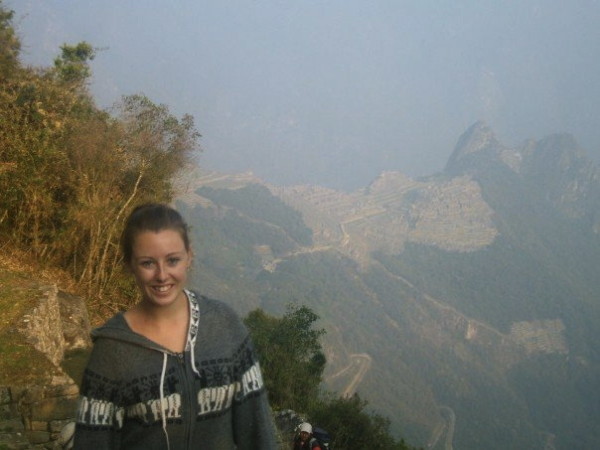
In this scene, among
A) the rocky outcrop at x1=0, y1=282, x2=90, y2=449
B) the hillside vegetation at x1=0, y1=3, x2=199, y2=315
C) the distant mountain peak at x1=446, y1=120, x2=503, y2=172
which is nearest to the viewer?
the rocky outcrop at x1=0, y1=282, x2=90, y2=449

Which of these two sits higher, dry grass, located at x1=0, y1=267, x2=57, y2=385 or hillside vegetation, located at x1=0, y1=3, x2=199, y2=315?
hillside vegetation, located at x1=0, y1=3, x2=199, y2=315

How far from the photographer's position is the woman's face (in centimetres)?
172

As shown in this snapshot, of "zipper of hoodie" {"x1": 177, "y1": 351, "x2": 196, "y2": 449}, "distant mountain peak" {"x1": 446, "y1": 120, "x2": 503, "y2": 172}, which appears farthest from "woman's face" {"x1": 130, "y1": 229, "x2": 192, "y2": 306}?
"distant mountain peak" {"x1": 446, "y1": 120, "x2": 503, "y2": 172}

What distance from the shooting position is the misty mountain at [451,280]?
3159 inches

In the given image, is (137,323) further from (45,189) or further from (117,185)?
(117,185)

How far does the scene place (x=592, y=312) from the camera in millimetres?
123375

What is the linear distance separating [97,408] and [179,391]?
28 cm

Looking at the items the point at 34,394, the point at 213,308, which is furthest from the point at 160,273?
the point at 34,394

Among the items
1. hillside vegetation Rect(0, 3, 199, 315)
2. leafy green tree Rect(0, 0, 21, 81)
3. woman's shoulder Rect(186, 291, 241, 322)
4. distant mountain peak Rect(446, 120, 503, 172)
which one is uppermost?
distant mountain peak Rect(446, 120, 503, 172)

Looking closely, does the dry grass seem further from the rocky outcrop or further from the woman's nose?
the woman's nose

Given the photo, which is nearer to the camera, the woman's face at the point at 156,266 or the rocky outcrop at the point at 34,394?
the woman's face at the point at 156,266

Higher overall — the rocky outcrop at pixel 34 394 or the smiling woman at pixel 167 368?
the smiling woman at pixel 167 368

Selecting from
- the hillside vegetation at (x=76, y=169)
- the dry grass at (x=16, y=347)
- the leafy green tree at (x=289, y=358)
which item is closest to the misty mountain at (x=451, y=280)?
the leafy green tree at (x=289, y=358)

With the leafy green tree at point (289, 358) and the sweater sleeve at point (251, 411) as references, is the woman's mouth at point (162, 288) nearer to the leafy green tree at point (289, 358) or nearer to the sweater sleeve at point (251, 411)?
the sweater sleeve at point (251, 411)
